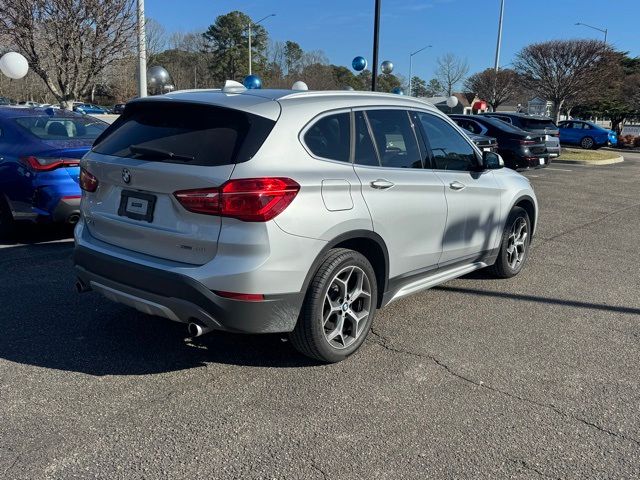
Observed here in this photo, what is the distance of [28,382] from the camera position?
340 cm

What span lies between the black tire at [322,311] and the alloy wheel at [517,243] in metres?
2.55

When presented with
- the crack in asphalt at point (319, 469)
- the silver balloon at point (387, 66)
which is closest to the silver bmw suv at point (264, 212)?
the crack in asphalt at point (319, 469)

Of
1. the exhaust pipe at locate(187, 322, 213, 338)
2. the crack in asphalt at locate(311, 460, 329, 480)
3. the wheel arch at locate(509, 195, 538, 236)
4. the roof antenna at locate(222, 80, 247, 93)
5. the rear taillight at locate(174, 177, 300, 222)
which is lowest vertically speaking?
the crack in asphalt at locate(311, 460, 329, 480)

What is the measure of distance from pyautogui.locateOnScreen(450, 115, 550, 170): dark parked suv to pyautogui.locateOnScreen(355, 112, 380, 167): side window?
12.5m

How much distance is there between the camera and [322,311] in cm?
350

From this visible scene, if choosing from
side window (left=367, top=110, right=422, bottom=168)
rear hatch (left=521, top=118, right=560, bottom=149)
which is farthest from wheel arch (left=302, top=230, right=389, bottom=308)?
rear hatch (left=521, top=118, right=560, bottom=149)

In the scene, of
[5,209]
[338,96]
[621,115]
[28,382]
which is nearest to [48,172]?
[5,209]

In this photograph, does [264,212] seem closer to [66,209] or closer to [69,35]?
[66,209]

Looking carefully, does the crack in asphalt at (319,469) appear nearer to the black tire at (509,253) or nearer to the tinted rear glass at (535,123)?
the black tire at (509,253)

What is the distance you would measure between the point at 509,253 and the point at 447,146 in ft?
5.39

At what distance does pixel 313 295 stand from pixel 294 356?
26.9 inches

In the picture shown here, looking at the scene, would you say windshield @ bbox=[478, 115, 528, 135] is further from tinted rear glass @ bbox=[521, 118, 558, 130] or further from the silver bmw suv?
the silver bmw suv

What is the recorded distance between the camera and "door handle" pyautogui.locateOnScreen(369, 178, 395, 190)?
3.76 m

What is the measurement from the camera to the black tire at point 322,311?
3.41 m
